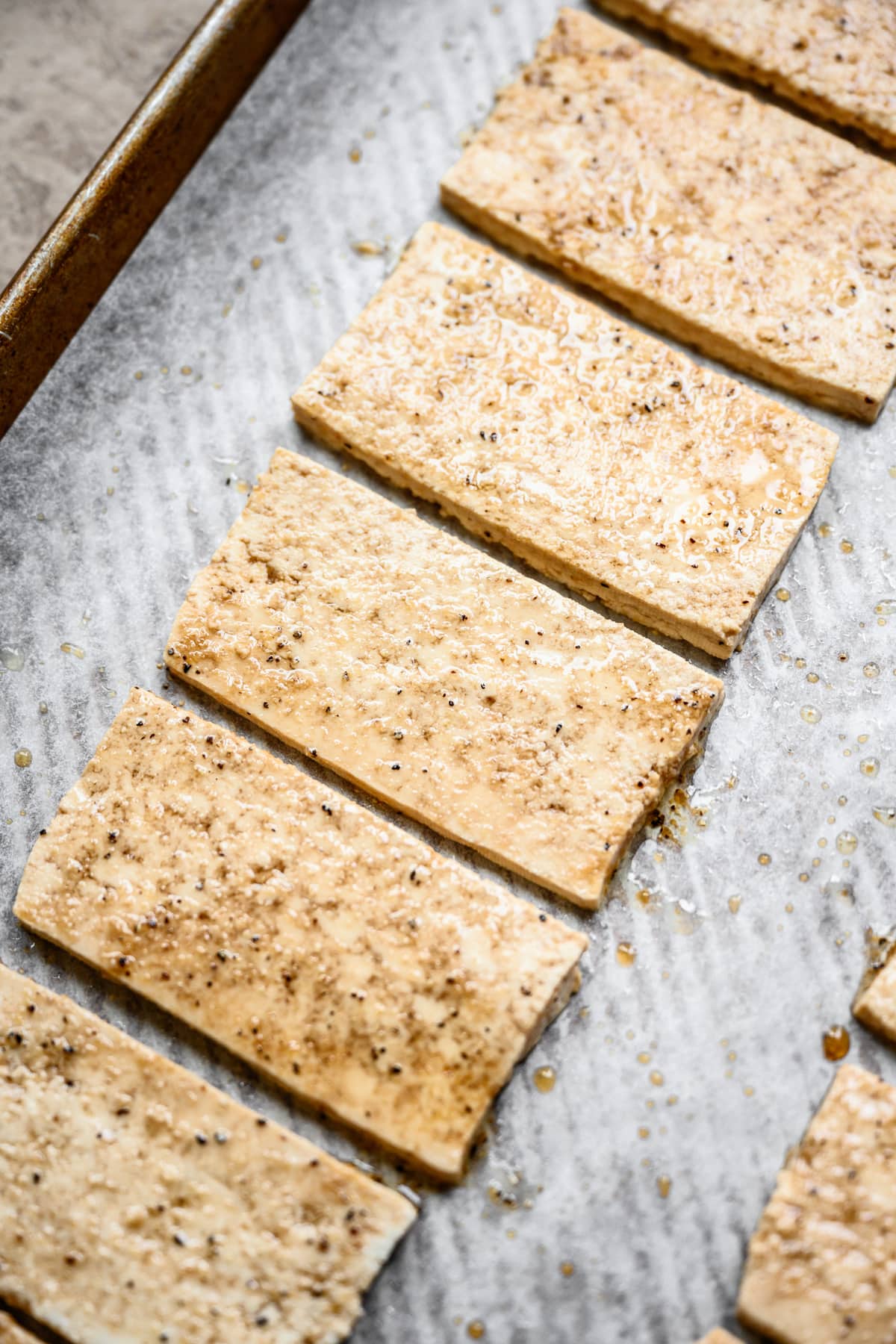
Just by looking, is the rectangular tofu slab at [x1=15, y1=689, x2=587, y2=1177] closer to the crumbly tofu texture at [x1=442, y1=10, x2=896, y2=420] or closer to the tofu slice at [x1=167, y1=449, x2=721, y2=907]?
the tofu slice at [x1=167, y1=449, x2=721, y2=907]

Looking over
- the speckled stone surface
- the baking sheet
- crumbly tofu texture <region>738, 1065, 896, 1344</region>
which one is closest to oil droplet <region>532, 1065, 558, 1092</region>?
the baking sheet

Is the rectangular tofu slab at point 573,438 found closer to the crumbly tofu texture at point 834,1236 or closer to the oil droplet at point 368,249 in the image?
the oil droplet at point 368,249

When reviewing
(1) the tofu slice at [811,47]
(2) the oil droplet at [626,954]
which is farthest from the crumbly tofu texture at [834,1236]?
(1) the tofu slice at [811,47]

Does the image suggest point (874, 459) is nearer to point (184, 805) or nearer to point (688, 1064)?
point (688, 1064)

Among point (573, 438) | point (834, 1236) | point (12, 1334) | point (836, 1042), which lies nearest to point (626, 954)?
point (836, 1042)

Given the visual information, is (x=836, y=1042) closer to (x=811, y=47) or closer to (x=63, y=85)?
(x=811, y=47)
